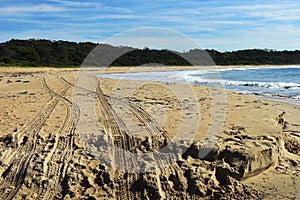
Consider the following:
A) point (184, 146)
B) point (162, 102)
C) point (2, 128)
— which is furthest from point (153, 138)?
point (162, 102)

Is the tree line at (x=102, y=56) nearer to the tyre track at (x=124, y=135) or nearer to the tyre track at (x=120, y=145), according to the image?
the tyre track at (x=124, y=135)

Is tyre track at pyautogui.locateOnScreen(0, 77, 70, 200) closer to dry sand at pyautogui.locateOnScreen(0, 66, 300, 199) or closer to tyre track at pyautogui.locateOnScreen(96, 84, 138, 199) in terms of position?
dry sand at pyautogui.locateOnScreen(0, 66, 300, 199)

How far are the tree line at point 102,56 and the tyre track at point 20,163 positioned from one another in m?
38.3

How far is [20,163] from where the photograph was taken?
5414 millimetres

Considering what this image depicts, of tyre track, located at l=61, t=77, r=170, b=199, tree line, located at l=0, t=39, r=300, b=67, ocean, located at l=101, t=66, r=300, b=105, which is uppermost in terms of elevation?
tree line, located at l=0, t=39, r=300, b=67

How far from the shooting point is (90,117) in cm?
799

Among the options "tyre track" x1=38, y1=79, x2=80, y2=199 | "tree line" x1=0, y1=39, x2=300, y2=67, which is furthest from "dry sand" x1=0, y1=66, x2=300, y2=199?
"tree line" x1=0, y1=39, x2=300, y2=67

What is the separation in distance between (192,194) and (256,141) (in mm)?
1891

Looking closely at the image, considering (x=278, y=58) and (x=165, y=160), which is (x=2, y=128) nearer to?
(x=165, y=160)

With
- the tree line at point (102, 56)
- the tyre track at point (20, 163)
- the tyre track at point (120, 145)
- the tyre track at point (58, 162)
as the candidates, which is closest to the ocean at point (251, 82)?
the tyre track at point (120, 145)

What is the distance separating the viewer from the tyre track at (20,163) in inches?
193

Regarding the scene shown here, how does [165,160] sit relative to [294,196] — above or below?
above

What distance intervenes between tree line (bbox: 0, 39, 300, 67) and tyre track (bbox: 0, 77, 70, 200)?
126 feet

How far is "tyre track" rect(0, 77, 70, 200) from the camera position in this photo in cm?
490
